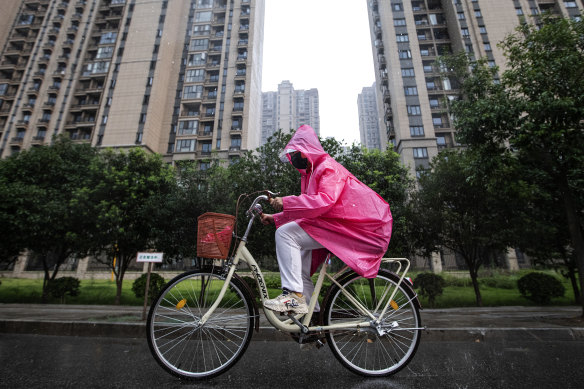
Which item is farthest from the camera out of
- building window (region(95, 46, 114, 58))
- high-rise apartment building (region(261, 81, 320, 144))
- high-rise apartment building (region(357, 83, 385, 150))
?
high-rise apartment building (region(261, 81, 320, 144))

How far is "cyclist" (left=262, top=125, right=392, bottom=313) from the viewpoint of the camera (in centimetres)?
241

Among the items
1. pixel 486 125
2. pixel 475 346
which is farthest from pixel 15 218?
pixel 486 125

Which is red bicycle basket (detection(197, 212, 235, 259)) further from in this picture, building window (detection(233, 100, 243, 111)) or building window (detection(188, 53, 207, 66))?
building window (detection(188, 53, 207, 66))

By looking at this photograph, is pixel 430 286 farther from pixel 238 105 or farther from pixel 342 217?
pixel 238 105

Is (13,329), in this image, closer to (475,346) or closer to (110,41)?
(475,346)

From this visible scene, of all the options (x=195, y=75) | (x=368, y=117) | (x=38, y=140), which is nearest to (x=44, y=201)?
(x=38, y=140)

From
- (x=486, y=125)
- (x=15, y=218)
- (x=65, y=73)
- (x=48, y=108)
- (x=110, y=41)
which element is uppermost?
Answer: (x=110, y=41)

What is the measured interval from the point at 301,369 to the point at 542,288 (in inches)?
646

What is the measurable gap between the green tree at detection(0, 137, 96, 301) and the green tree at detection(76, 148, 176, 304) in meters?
0.89

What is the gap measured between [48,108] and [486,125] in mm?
54229

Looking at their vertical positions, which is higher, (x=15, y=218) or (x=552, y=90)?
(x=552, y=90)

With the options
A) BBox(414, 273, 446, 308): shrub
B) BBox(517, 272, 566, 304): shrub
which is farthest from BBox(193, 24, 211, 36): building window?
BBox(517, 272, 566, 304): shrub

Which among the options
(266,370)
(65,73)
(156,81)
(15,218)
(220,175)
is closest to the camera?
(266,370)

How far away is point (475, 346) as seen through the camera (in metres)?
3.84
